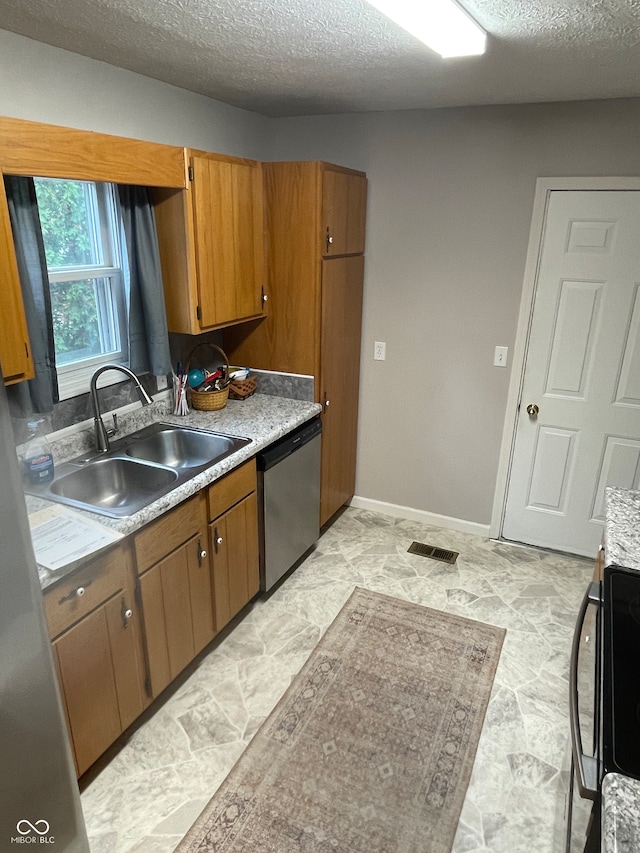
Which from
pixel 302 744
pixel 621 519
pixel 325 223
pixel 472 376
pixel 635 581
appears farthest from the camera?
pixel 472 376

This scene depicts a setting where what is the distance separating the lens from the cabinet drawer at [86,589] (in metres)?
1.65

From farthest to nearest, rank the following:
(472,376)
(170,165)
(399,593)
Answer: (472,376) < (399,593) < (170,165)

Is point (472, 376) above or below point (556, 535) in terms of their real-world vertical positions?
above

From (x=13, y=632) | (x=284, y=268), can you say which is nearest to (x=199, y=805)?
(x=13, y=632)

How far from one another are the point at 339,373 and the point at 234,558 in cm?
129

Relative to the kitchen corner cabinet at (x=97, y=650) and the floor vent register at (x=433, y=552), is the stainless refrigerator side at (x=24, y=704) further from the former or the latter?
the floor vent register at (x=433, y=552)

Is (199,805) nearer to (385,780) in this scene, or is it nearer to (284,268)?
(385,780)

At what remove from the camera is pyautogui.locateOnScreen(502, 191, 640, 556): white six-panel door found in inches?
113

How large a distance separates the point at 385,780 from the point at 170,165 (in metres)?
2.45

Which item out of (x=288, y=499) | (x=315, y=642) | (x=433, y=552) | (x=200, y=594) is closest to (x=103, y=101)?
(x=288, y=499)

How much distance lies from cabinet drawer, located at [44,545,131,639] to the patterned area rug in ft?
2.59

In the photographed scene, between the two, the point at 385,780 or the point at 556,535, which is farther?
the point at 556,535

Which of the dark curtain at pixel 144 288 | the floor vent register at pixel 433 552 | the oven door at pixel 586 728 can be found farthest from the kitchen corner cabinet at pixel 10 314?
the floor vent register at pixel 433 552

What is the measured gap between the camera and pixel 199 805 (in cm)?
189
